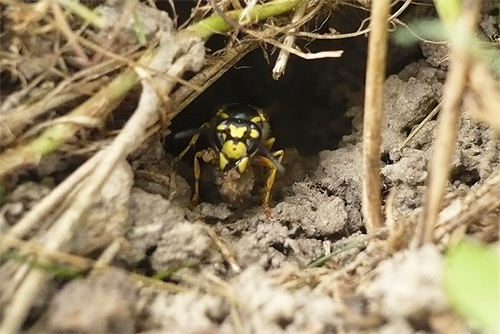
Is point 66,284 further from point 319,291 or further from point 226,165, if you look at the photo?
point 226,165

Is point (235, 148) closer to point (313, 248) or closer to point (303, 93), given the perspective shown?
point (313, 248)

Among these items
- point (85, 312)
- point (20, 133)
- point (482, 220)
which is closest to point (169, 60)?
point (20, 133)

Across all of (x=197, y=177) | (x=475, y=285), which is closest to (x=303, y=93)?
(x=197, y=177)

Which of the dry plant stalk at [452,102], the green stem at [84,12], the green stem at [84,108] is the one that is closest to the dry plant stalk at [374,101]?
the dry plant stalk at [452,102]

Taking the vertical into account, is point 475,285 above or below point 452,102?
below

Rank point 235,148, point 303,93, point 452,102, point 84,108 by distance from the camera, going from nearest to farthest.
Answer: point 452,102
point 84,108
point 235,148
point 303,93

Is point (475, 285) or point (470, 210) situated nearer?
point (475, 285)
